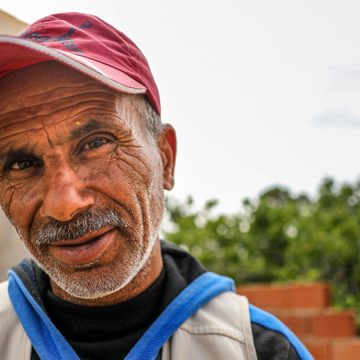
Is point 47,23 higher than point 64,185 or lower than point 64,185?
higher

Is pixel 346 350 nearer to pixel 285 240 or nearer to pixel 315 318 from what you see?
pixel 315 318

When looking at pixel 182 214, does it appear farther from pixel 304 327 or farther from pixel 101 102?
pixel 101 102

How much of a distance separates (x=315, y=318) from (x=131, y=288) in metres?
2.92

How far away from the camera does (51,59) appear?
1.60 m

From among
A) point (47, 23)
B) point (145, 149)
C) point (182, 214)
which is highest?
point (47, 23)

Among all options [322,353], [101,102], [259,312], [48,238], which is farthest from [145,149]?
[322,353]

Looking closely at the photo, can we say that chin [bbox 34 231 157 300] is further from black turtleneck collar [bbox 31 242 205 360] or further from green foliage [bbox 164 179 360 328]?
green foliage [bbox 164 179 360 328]

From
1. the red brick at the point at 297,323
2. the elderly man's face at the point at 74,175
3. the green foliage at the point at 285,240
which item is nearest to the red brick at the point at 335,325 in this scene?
the red brick at the point at 297,323

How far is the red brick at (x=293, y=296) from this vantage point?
4.52m

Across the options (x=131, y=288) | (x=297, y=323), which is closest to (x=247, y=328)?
(x=131, y=288)

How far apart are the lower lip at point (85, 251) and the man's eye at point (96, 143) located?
25 centimetres

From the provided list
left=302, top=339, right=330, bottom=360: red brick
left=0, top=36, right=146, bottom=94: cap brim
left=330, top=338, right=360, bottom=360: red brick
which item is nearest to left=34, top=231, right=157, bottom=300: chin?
left=0, top=36, right=146, bottom=94: cap brim

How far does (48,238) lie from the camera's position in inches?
65.1

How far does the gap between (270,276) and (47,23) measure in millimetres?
6104
